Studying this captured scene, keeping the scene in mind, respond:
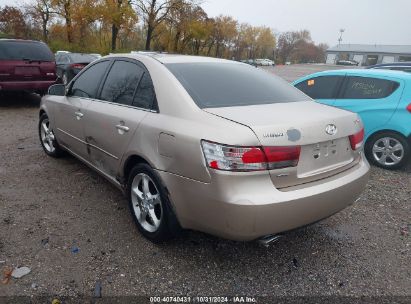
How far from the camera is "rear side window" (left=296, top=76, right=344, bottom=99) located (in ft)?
20.0

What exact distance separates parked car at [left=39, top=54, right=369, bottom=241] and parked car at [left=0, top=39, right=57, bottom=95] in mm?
6160

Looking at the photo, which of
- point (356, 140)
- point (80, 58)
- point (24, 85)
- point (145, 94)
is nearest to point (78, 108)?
point (145, 94)

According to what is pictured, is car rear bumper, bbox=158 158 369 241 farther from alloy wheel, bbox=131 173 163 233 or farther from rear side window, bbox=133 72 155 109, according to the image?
rear side window, bbox=133 72 155 109

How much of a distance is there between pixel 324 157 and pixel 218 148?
87 cm

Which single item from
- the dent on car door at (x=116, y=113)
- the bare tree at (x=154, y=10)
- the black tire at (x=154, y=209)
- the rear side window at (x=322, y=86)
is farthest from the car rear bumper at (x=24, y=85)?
the bare tree at (x=154, y=10)

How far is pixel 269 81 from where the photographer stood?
11.7 ft

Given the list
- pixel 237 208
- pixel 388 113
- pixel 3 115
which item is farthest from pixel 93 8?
pixel 237 208

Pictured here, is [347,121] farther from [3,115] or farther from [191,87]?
[3,115]

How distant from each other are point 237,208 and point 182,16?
112ft

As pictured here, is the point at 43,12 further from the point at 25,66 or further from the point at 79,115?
the point at 79,115

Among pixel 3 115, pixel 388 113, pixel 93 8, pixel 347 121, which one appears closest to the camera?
pixel 347 121

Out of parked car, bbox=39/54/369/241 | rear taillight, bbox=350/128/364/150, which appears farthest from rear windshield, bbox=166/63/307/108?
rear taillight, bbox=350/128/364/150

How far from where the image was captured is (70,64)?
495 inches

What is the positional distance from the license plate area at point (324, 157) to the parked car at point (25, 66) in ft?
27.7
